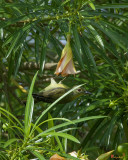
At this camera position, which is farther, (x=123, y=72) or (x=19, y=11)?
(x=123, y=72)

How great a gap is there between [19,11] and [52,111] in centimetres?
52

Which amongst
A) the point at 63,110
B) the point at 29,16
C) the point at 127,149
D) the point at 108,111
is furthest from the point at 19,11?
the point at 127,149

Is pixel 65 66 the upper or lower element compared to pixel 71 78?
upper

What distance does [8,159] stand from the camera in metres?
0.95

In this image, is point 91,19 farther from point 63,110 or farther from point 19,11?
point 63,110

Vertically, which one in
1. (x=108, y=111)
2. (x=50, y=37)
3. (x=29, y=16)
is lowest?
(x=108, y=111)

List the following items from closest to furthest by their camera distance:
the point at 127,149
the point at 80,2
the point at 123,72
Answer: the point at 127,149 → the point at 80,2 → the point at 123,72

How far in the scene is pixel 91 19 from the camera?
49.1 inches

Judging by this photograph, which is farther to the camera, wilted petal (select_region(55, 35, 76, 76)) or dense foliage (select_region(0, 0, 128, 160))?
wilted petal (select_region(55, 35, 76, 76))

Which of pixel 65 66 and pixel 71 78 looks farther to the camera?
pixel 71 78

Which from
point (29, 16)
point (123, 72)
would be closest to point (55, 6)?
point (29, 16)

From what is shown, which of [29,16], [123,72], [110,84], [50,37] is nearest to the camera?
[29,16]

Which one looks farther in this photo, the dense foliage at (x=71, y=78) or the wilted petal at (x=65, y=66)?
the wilted petal at (x=65, y=66)

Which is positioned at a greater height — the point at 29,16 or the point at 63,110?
the point at 29,16
